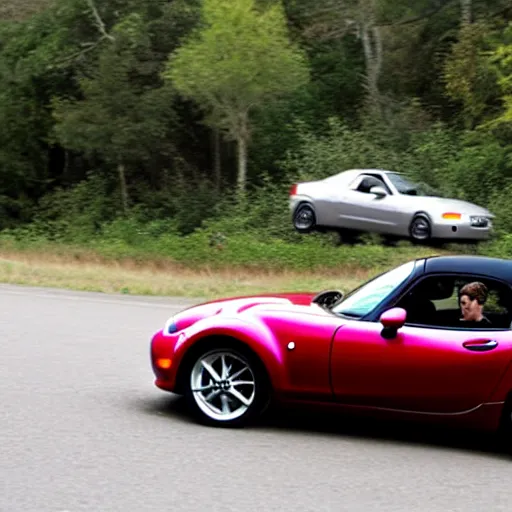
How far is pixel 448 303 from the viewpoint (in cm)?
768

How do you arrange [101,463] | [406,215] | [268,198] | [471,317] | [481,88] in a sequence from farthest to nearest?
[268,198] < [481,88] < [406,215] < [471,317] < [101,463]

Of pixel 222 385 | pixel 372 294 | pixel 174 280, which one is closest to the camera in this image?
pixel 372 294

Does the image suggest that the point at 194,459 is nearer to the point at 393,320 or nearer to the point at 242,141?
the point at 393,320

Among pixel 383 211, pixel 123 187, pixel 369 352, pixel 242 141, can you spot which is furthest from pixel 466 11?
pixel 369 352

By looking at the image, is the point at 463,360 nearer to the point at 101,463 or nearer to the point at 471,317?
the point at 471,317

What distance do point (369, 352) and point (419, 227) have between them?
1869 centimetres

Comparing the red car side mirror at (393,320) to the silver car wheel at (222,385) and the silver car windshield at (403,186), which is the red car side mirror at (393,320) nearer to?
the silver car wheel at (222,385)

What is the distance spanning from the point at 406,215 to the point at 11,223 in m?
26.1

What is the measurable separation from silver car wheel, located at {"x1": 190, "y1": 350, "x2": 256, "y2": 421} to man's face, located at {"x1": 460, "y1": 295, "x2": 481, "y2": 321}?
5.10 feet

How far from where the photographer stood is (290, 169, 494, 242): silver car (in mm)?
25594

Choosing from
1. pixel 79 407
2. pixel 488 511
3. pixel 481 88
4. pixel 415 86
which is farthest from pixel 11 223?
pixel 488 511

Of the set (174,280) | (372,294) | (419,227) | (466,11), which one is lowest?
(174,280)

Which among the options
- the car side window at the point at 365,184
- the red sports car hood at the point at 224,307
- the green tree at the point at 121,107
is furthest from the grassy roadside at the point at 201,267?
the red sports car hood at the point at 224,307

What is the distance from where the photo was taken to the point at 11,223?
4803 cm
